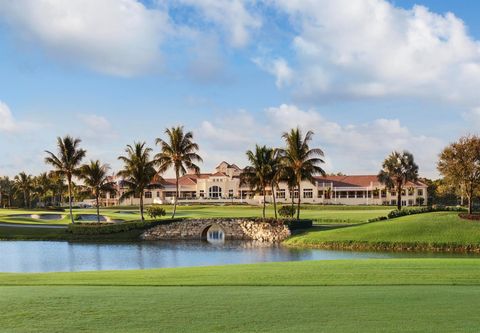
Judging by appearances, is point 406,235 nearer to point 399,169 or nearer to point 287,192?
point 399,169

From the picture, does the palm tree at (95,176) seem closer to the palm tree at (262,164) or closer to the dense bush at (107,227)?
the dense bush at (107,227)

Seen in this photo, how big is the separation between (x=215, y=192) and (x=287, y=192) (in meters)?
21.1

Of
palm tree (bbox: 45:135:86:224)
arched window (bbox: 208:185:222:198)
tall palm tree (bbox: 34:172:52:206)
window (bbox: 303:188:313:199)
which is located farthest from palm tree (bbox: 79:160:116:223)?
arched window (bbox: 208:185:222:198)

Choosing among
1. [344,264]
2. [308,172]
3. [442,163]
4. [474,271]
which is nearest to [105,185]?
[308,172]

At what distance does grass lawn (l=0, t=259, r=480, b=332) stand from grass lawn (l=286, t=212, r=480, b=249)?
24.5 m

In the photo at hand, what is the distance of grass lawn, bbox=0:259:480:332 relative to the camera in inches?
357

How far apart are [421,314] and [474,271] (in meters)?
9.20

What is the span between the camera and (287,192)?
12081 centimetres

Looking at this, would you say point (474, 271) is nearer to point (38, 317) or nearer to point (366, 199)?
point (38, 317)

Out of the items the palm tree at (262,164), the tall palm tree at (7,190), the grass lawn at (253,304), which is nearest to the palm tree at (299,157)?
the palm tree at (262,164)

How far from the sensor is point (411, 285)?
1466 cm

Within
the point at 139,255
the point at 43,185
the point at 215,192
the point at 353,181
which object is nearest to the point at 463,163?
the point at 139,255

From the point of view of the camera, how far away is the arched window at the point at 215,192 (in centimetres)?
13412

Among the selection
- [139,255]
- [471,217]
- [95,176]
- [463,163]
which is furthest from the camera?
[95,176]
